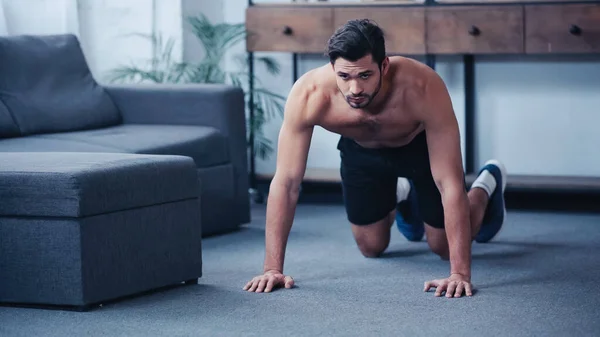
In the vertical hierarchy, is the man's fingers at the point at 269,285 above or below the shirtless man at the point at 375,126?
below

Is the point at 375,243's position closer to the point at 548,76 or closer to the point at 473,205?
the point at 473,205

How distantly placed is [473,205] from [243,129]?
113cm

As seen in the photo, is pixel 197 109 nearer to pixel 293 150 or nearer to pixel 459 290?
pixel 293 150

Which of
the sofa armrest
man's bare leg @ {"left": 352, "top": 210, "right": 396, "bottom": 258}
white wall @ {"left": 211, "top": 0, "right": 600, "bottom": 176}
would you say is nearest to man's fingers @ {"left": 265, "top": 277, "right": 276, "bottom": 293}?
man's bare leg @ {"left": 352, "top": 210, "right": 396, "bottom": 258}

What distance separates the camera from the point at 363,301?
2.89 metres

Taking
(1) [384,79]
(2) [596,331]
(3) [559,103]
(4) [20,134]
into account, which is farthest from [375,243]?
(3) [559,103]

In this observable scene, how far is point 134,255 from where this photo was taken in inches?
115

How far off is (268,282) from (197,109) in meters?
1.48

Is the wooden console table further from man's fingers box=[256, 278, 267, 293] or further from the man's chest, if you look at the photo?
man's fingers box=[256, 278, 267, 293]

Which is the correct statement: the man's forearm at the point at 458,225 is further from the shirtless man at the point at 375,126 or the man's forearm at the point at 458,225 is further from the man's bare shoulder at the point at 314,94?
the man's bare shoulder at the point at 314,94

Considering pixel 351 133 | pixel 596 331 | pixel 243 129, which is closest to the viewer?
pixel 596 331

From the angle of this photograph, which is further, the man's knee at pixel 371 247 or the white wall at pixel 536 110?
the white wall at pixel 536 110

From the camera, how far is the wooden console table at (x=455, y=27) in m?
4.51

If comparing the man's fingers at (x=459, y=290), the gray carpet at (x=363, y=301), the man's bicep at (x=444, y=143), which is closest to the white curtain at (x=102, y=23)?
the gray carpet at (x=363, y=301)
